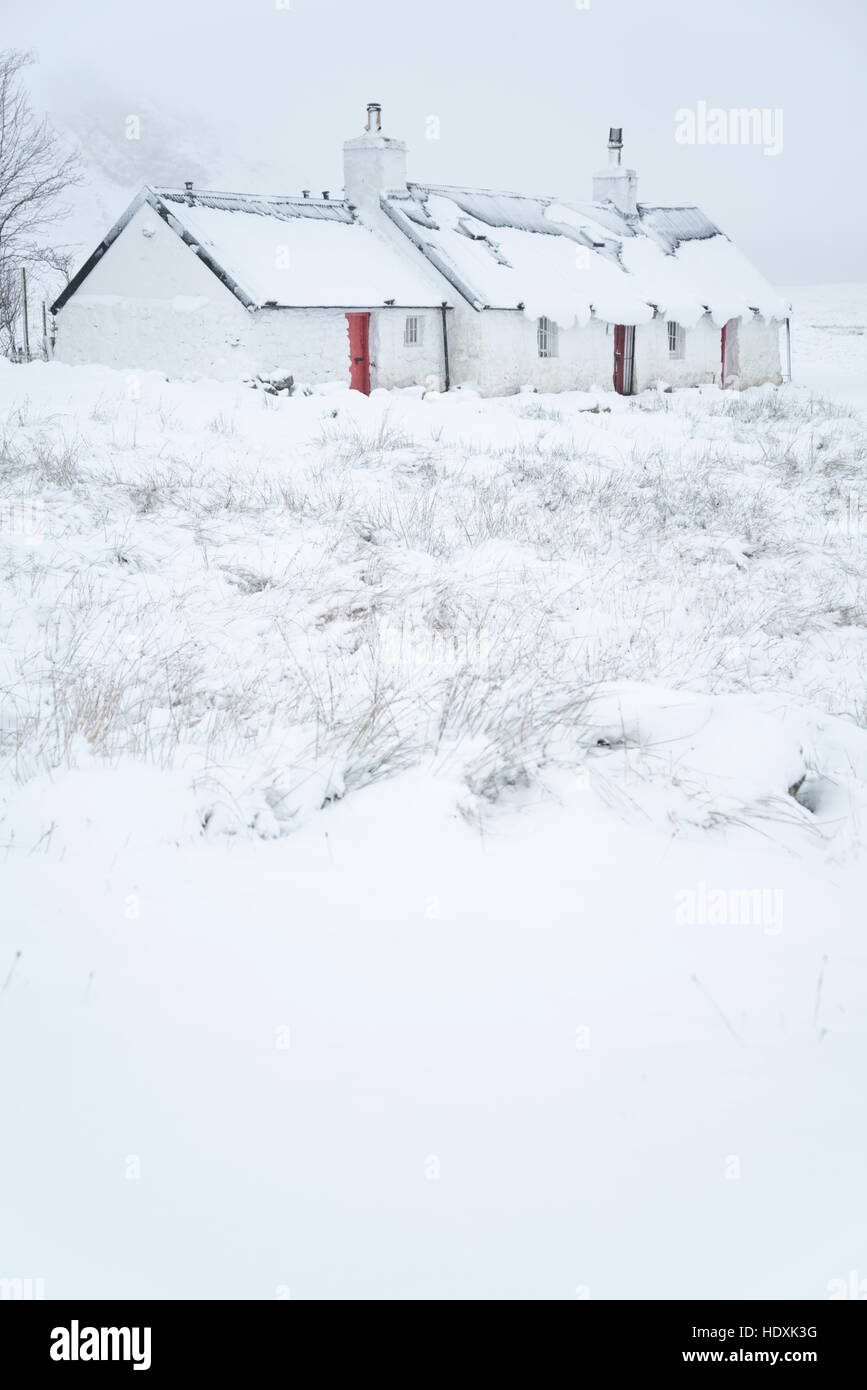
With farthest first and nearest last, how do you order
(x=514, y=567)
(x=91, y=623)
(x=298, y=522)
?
1. (x=298, y=522)
2. (x=514, y=567)
3. (x=91, y=623)

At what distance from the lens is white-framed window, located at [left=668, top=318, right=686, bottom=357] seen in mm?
25766

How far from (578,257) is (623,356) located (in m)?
2.50

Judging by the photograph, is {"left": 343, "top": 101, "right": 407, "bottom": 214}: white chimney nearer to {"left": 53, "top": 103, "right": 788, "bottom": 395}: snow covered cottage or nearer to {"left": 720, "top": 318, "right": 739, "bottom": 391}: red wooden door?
{"left": 53, "top": 103, "right": 788, "bottom": 395}: snow covered cottage

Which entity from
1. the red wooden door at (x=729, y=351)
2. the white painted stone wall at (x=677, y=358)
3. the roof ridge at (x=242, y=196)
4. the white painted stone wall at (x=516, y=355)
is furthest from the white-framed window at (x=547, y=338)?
the red wooden door at (x=729, y=351)

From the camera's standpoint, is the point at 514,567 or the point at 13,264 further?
the point at 13,264

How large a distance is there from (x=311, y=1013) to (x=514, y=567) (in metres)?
5.39

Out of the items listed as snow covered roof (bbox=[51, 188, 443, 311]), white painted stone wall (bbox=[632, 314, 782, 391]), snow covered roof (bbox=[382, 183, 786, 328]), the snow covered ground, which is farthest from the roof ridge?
the snow covered ground

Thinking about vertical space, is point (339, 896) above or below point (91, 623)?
below

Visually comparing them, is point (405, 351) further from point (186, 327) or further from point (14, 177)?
point (14, 177)

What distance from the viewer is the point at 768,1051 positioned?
2.65 metres
